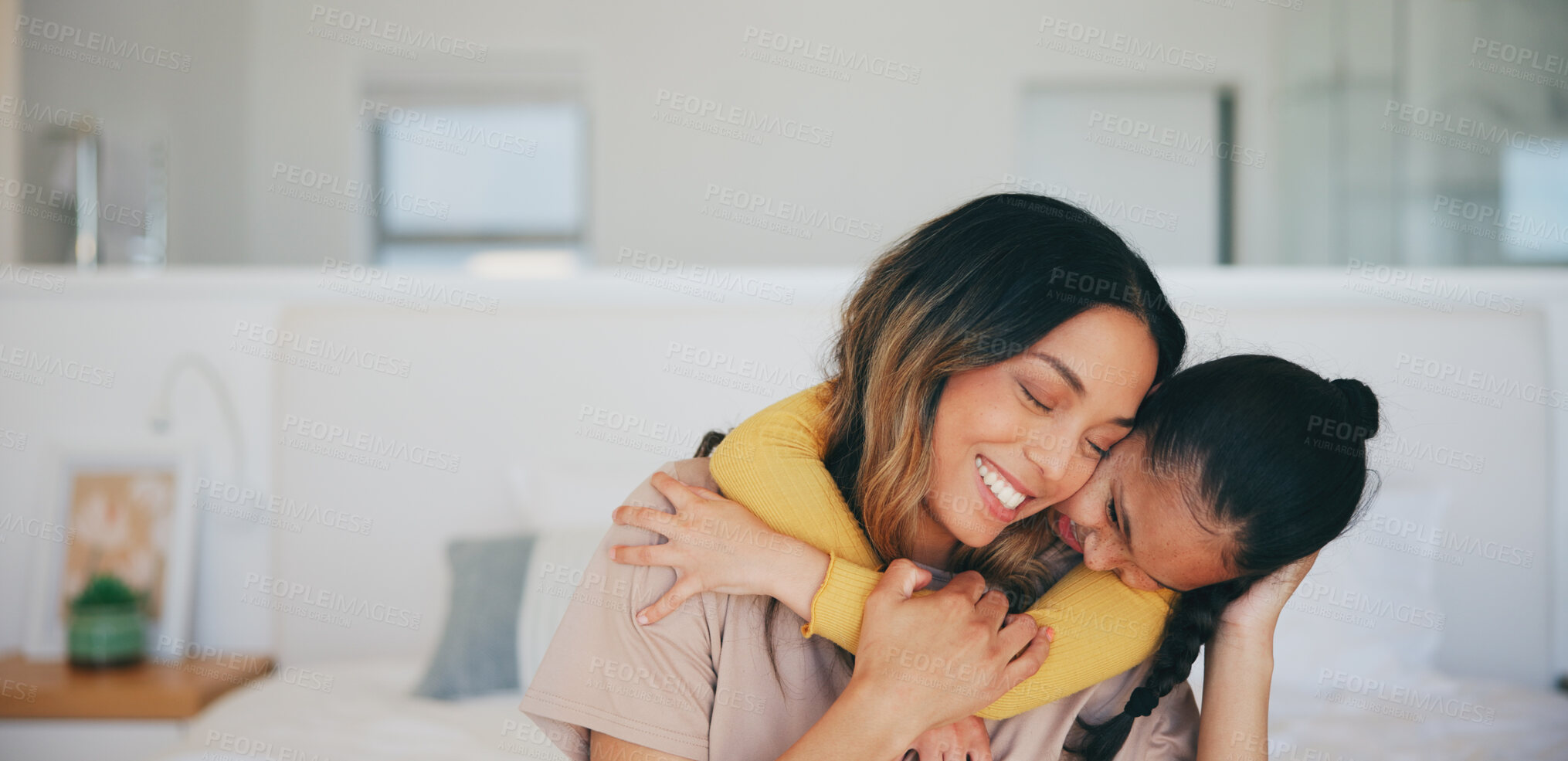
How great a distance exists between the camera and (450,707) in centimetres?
185

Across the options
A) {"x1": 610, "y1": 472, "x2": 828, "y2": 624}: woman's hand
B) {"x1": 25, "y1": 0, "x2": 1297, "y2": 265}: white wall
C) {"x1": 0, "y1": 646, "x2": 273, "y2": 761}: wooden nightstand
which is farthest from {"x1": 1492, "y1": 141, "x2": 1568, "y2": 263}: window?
{"x1": 0, "y1": 646, "x2": 273, "y2": 761}: wooden nightstand

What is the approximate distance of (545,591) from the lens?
1.91m

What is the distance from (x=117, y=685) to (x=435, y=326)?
94cm

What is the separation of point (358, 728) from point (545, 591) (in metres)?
0.38

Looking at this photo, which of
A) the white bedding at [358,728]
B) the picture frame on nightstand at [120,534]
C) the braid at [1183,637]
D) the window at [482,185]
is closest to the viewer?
the braid at [1183,637]

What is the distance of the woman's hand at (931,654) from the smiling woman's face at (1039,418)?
9 cm

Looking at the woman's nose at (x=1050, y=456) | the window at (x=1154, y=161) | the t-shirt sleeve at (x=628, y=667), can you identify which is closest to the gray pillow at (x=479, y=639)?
the t-shirt sleeve at (x=628, y=667)

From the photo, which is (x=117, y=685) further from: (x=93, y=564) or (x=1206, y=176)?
(x=1206, y=176)

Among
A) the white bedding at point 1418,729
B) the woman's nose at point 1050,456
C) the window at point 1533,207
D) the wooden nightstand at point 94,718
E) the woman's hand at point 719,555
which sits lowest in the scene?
the wooden nightstand at point 94,718

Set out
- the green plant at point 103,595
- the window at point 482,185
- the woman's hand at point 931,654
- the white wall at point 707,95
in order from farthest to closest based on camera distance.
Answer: the window at point 482,185 → the white wall at point 707,95 → the green plant at point 103,595 → the woman's hand at point 931,654

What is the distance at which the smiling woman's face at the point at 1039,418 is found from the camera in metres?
0.93

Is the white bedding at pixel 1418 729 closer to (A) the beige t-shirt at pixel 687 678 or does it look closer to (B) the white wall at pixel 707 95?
(A) the beige t-shirt at pixel 687 678

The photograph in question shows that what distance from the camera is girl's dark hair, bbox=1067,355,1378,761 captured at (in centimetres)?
89

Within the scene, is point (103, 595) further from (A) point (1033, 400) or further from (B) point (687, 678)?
(A) point (1033, 400)
